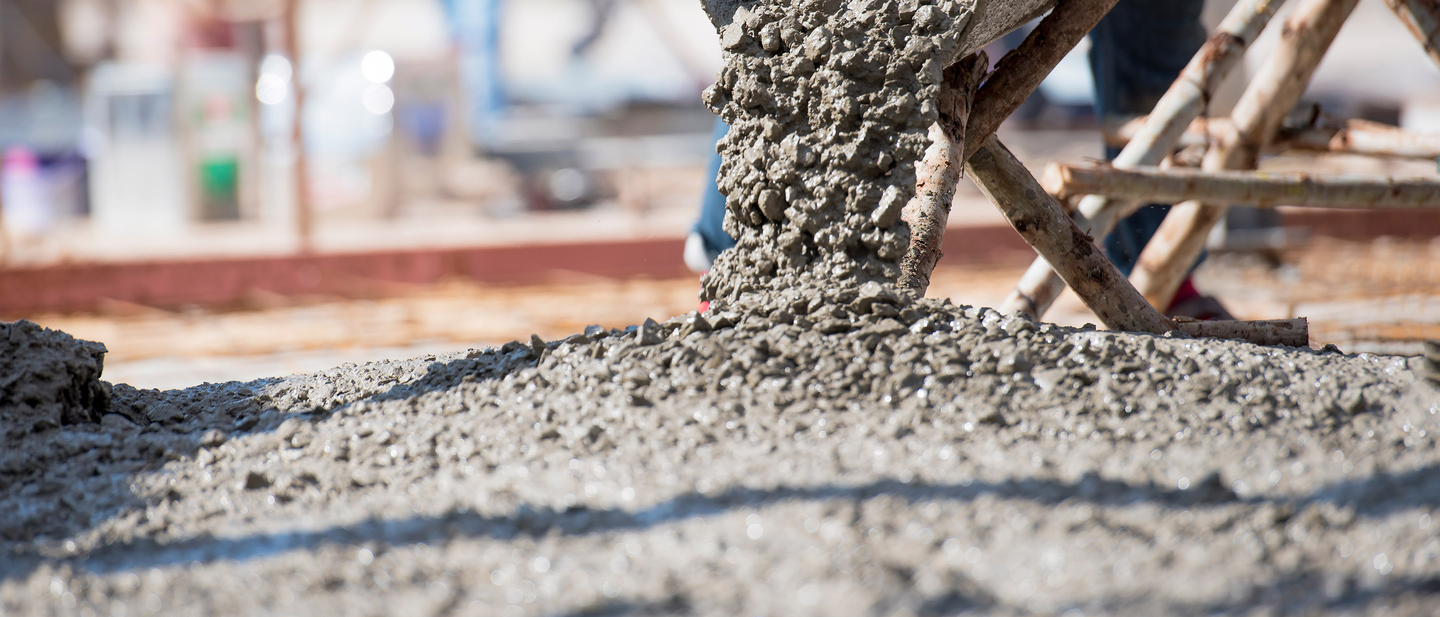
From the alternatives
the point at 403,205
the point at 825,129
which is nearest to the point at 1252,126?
the point at 825,129

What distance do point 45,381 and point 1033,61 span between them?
167cm

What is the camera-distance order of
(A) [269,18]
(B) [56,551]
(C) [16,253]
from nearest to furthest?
(B) [56,551], (C) [16,253], (A) [269,18]

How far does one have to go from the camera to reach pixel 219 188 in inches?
328

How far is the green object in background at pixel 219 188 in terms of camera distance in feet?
27.1

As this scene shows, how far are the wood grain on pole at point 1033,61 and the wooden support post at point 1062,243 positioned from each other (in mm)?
46

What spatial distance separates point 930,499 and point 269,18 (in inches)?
434

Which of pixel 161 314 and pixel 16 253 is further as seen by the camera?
pixel 16 253

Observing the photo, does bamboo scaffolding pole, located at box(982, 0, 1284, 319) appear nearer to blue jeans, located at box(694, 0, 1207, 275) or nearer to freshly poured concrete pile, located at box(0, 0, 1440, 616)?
blue jeans, located at box(694, 0, 1207, 275)

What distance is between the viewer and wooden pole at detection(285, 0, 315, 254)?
19.1 feet

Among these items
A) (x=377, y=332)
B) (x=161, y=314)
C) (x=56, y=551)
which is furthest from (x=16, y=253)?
(x=56, y=551)

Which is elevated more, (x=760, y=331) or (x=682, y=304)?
(x=682, y=304)

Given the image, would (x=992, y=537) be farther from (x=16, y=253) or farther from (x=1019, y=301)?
(x=16, y=253)

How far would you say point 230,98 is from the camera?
26.6 feet

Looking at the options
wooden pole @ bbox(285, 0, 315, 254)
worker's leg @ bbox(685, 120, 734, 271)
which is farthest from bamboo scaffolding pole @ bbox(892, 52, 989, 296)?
wooden pole @ bbox(285, 0, 315, 254)
